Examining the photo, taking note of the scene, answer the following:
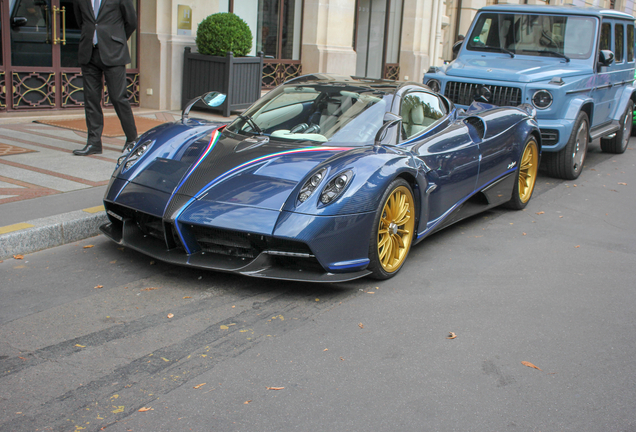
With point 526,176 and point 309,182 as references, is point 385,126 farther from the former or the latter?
point 526,176

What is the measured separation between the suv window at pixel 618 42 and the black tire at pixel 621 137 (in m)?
0.98

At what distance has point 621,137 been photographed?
34.5 ft

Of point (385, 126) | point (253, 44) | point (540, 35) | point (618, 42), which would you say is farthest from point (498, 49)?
point (253, 44)

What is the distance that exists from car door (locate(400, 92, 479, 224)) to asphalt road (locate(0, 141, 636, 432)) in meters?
0.47

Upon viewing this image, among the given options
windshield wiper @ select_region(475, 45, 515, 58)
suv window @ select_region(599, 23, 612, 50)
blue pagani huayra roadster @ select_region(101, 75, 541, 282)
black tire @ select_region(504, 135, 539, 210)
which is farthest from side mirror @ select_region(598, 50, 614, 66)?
blue pagani huayra roadster @ select_region(101, 75, 541, 282)

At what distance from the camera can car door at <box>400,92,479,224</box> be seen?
15.8 feet

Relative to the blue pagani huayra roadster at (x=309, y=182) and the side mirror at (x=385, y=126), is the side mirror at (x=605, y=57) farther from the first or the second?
the side mirror at (x=385, y=126)

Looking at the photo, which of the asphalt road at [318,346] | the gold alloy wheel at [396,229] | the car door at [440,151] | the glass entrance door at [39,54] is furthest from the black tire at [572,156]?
the glass entrance door at [39,54]

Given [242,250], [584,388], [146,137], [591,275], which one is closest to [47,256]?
[146,137]

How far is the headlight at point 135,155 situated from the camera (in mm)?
4520

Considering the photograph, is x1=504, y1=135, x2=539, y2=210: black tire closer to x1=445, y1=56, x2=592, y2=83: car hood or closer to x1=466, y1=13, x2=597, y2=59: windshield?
x1=445, y1=56, x2=592, y2=83: car hood

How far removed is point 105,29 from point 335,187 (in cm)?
446

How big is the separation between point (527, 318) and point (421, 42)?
15732mm

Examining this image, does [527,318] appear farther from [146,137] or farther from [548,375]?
[146,137]
